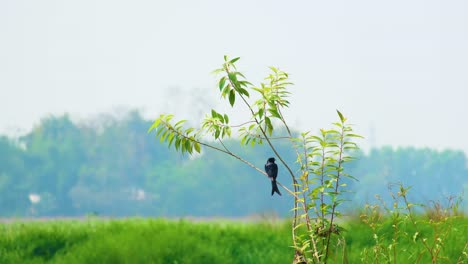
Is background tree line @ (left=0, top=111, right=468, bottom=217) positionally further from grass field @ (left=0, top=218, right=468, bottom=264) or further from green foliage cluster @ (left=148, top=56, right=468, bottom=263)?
green foliage cluster @ (left=148, top=56, right=468, bottom=263)

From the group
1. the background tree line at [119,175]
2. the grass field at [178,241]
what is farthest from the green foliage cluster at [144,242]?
the background tree line at [119,175]

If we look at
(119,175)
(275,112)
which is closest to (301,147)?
(275,112)

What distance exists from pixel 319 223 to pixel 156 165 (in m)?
39.9

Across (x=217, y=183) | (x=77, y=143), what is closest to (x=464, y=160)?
(x=217, y=183)

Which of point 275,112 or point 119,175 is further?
point 119,175

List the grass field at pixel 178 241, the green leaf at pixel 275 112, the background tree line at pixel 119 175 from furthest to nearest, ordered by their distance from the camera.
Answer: the background tree line at pixel 119 175 < the grass field at pixel 178 241 < the green leaf at pixel 275 112

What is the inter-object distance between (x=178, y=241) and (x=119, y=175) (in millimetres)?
35490

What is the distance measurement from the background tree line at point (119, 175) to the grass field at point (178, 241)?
29637 millimetres

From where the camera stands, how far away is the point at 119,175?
43156 millimetres

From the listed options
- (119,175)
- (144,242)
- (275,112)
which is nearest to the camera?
(275,112)

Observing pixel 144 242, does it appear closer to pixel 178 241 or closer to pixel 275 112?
pixel 178 241

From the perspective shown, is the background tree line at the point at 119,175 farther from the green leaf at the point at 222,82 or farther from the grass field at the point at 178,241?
the green leaf at the point at 222,82

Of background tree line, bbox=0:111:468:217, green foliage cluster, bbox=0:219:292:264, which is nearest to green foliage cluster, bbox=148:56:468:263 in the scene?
green foliage cluster, bbox=0:219:292:264

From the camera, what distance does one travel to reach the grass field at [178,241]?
314 inches
